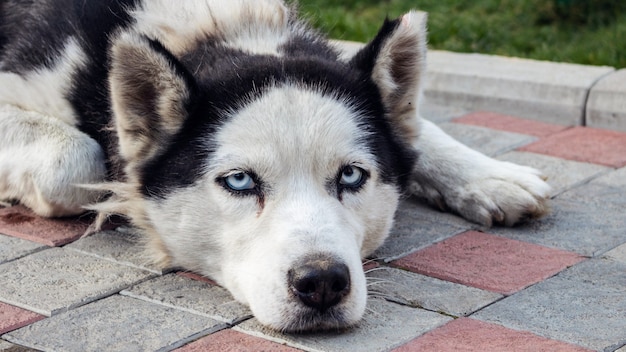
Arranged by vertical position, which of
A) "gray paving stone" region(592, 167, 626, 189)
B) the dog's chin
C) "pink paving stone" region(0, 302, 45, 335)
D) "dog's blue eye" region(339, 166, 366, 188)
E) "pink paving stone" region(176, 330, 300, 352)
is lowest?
"gray paving stone" region(592, 167, 626, 189)

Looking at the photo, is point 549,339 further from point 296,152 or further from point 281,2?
point 281,2

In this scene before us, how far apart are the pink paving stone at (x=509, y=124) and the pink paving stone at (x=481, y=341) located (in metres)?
2.51

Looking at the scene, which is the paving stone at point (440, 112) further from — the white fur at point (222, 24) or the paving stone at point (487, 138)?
the white fur at point (222, 24)

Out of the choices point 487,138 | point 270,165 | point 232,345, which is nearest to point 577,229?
point 487,138

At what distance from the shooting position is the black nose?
9.80 ft

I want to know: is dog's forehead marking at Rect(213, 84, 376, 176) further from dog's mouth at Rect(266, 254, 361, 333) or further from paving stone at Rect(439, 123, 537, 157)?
paving stone at Rect(439, 123, 537, 157)

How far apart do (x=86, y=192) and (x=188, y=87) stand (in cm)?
91

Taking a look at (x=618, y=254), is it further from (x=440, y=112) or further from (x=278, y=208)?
(x=440, y=112)

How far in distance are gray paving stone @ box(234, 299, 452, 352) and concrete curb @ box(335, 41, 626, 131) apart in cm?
240

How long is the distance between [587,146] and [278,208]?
8.18 ft

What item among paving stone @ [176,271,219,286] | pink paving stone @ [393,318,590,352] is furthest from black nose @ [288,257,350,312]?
paving stone @ [176,271,219,286]

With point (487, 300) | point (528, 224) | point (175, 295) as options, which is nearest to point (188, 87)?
point (175, 295)

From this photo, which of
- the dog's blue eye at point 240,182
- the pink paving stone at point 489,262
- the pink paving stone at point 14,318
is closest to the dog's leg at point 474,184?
the pink paving stone at point 489,262

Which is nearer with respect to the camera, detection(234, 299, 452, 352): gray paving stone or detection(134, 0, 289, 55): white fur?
detection(234, 299, 452, 352): gray paving stone
